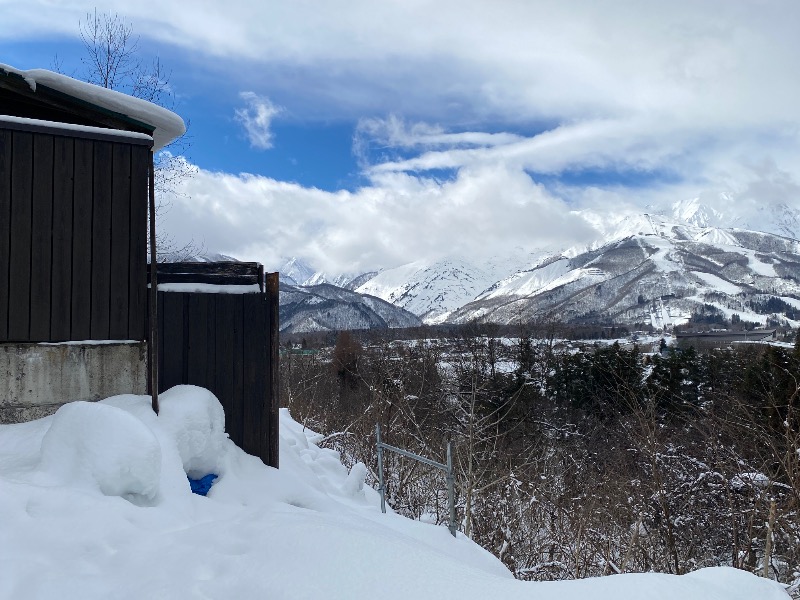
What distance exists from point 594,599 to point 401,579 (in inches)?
39.6

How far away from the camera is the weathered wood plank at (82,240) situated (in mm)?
5637

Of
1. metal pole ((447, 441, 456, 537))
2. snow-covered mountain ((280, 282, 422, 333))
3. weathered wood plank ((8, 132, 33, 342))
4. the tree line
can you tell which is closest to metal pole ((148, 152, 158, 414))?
weathered wood plank ((8, 132, 33, 342))

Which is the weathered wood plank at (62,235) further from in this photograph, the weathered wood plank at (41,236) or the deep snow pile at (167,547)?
the deep snow pile at (167,547)

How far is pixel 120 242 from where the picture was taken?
19.1ft

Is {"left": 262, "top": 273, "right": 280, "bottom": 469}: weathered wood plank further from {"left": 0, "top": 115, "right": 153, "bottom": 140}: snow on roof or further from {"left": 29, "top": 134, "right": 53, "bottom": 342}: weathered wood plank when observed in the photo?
{"left": 29, "top": 134, "right": 53, "bottom": 342}: weathered wood plank

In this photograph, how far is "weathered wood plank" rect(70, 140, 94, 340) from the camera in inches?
222

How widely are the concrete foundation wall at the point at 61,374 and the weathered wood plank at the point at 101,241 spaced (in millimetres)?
233

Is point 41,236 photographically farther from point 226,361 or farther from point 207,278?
point 226,361

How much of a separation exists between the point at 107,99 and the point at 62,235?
143 cm

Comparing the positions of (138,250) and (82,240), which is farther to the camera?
(138,250)

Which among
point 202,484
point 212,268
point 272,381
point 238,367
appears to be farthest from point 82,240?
point 202,484

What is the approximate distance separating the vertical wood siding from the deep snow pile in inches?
44.7

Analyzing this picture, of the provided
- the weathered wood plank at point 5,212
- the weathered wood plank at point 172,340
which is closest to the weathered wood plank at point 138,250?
the weathered wood plank at point 172,340

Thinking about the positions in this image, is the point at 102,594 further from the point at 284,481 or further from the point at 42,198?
the point at 42,198
